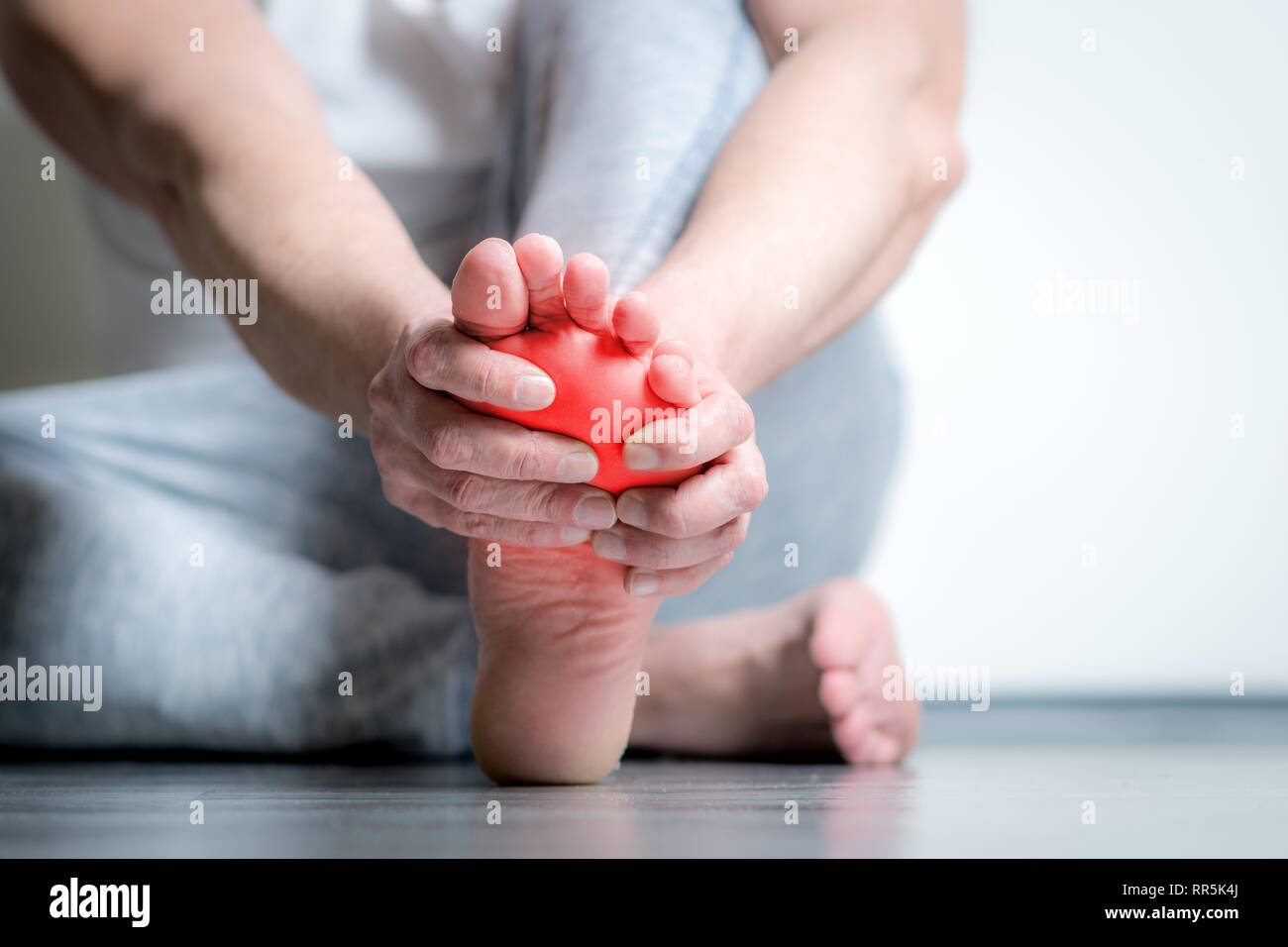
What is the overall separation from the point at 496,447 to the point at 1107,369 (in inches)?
71.6

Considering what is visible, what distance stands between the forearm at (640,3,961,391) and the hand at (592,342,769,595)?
0.26ft

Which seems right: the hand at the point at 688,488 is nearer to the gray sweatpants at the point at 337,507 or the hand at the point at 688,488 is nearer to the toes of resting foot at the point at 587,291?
the toes of resting foot at the point at 587,291

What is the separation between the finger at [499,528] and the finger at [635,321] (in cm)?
12

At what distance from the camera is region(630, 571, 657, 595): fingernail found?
24.6 inches

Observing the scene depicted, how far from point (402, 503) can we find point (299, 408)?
1.81 ft

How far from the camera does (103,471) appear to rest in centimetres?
105

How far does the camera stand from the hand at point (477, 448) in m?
0.52

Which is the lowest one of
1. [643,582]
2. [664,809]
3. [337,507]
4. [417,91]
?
[664,809]

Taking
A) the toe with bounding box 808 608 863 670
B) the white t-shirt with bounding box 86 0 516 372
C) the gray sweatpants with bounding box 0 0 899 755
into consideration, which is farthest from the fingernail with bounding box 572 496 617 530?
the white t-shirt with bounding box 86 0 516 372

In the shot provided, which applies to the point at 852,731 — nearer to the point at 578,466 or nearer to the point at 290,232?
the point at 578,466

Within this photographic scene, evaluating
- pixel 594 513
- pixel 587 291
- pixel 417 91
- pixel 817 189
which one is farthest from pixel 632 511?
pixel 417 91

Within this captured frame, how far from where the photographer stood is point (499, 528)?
1.99 feet

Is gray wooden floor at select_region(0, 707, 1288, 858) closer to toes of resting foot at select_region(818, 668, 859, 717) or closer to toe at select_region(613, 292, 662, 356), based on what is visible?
toes of resting foot at select_region(818, 668, 859, 717)
